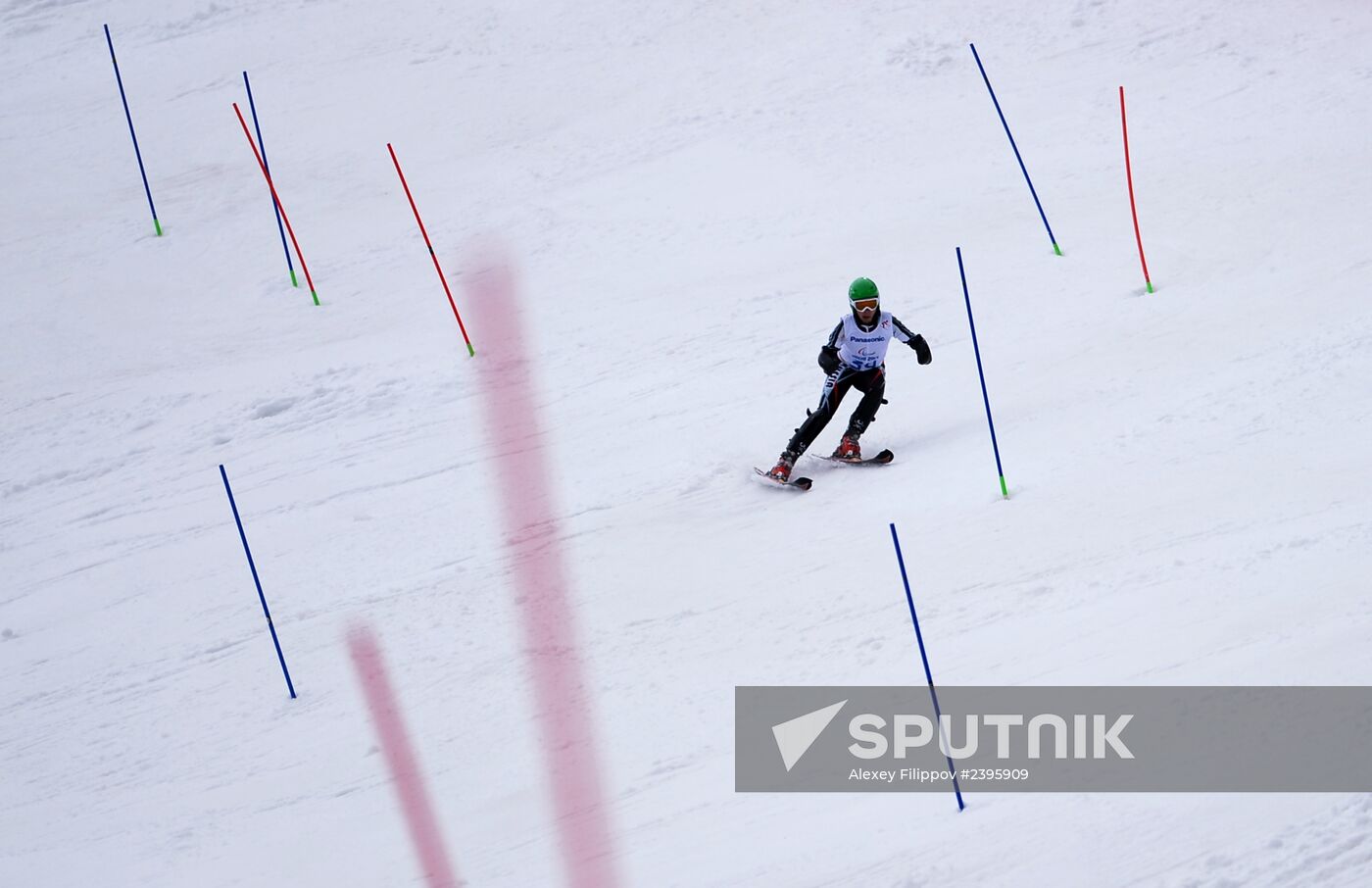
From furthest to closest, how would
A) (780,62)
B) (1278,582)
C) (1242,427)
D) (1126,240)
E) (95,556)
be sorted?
(780,62), (1126,240), (95,556), (1242,427), (1278,582)

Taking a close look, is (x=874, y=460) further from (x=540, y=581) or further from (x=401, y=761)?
(x=401, y=761)

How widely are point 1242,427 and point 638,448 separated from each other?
4.11m

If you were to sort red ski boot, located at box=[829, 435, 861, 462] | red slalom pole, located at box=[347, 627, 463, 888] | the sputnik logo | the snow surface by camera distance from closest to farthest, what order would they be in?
A: red slalom pole, located at box=[347, 627, 463, 888] < the sputnik logo < the snow surface < red ski boot, located at box=[829, 435, 861, 462]

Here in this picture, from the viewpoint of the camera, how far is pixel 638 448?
9.84 meters

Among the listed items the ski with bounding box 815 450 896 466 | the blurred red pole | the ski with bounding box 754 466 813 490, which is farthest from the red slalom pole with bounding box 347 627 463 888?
the ski with bounding box 815 450 896 466

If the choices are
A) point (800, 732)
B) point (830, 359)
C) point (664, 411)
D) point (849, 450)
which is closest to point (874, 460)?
point (849, 450)

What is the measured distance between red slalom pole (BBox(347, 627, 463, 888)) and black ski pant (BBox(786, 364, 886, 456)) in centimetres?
299

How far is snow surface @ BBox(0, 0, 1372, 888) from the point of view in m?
6.83

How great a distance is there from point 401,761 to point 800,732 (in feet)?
7.13

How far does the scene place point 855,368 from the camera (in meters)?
8.84

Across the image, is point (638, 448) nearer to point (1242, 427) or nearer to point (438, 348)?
point (438, 348)

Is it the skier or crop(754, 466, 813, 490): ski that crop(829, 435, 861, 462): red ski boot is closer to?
the skier

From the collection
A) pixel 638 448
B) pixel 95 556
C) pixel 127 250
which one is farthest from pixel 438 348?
pixel 127 250

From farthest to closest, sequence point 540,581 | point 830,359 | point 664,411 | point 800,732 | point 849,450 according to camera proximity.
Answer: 1. point 664,411
2. point 849,450
3. point 830,359
4. point 540,581
5. point 800,732
